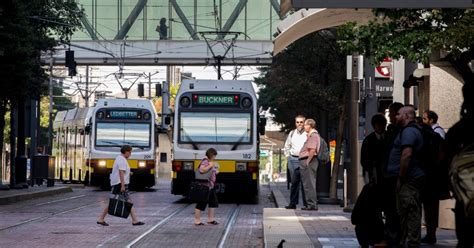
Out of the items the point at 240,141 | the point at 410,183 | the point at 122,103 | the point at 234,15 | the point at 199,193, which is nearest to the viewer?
the point at 410,183

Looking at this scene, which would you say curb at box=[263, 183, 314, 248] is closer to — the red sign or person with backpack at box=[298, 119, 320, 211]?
person with backpack at box=[298, 119, 320, 211]

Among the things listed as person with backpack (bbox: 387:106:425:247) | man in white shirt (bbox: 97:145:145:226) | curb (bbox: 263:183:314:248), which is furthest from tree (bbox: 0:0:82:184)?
person with backpack (bbox: 387:106:425:247)

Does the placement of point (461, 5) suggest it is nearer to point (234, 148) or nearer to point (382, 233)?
point (382, 233)

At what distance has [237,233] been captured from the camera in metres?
21.9

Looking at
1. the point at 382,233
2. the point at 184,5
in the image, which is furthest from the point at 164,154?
the point at 382,233

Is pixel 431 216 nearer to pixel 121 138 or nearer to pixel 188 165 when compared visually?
pixel 188 165

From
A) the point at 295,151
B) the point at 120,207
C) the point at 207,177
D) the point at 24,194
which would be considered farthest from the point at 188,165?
the point at 120,207

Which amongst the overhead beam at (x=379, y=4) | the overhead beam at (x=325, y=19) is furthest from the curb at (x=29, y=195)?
the overhead beam at (x=379, y=4)

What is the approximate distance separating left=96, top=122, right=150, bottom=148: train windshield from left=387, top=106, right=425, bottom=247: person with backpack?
99.2ft

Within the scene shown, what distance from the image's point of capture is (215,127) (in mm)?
33875

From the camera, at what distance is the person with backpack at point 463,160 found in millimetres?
8469

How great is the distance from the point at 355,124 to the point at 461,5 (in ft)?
44.5

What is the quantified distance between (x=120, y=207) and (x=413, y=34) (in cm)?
779

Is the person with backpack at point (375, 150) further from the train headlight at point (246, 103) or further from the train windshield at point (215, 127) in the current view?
the train headlight at point (246, 103)
